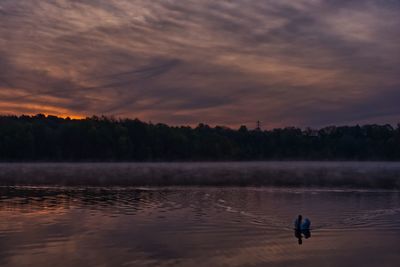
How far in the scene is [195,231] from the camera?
26.1 meters

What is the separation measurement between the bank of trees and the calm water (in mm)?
101667

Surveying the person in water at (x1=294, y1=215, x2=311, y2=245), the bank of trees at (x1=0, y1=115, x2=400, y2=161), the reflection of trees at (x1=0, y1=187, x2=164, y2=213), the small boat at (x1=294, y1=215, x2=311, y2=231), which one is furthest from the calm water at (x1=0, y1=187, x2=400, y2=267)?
the bank of trees at (x1=0, y1=115, x2=400, y2=161)

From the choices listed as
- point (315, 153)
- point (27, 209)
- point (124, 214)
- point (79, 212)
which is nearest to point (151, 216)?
point (124, 214)

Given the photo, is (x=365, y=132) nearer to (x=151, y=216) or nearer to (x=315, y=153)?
(x=315, y=153)

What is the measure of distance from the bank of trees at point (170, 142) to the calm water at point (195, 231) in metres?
102

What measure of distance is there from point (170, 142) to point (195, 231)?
130 metres

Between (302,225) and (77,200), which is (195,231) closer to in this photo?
(302,225)

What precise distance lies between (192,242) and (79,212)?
1129cm

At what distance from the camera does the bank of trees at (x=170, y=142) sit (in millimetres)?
141625

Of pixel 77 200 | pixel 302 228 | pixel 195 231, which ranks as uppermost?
pixel 77 200

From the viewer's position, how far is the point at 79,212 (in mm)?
33000

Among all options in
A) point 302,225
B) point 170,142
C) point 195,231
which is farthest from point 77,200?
point 170,142

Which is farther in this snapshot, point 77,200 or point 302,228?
point 77,200

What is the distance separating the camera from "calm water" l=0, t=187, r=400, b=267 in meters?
20.5
